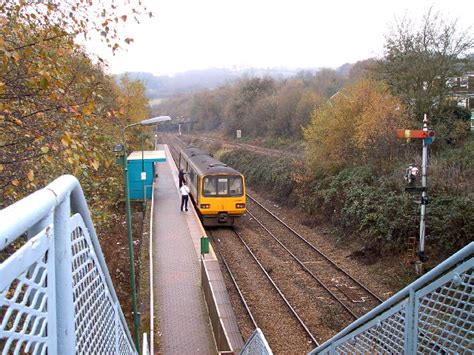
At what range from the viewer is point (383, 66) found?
22.3 meters

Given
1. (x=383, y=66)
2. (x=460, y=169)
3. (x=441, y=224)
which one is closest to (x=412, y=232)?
(x=441, y=224)

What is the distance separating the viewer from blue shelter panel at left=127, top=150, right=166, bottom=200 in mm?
25219

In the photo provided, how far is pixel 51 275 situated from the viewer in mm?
1252

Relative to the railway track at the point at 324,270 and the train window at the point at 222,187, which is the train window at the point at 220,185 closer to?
the train window at the point at 222,187

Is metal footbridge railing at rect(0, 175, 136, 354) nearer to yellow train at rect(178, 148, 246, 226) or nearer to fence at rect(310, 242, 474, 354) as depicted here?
fence at rect(310, 242, 474, 354)

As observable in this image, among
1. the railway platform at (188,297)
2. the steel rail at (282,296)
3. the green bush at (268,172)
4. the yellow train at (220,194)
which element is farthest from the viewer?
the green bush at (268,172)

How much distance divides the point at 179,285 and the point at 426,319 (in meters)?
10.9

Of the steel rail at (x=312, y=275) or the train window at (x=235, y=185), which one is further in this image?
the train window at (x=235, y=185)

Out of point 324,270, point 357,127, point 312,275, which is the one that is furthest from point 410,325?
point 357,127

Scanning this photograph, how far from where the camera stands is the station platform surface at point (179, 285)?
34.3ft

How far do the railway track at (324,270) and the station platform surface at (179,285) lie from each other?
3565 millimetres

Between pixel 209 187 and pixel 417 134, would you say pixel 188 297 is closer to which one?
pixel 209 187

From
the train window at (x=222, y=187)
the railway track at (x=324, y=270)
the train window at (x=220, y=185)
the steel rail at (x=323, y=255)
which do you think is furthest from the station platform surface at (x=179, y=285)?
the steel rail at (x=323, y=255)

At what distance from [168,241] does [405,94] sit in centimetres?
1299
